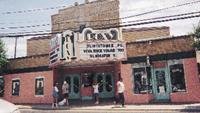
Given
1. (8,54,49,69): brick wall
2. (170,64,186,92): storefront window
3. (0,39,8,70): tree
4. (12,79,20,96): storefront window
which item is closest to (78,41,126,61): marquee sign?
(170,64,186,92): storefront window

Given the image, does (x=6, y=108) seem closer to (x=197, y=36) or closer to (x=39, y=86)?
(x=197, y=36)

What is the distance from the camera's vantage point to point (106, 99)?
28.1m

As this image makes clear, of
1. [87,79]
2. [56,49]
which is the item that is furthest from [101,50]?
[87,79]

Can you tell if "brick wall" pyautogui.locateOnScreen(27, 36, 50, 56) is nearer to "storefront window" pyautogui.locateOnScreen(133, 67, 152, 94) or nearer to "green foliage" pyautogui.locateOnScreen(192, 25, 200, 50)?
"storefront window" pyautogui.locateOnScreen(133, 67, 152, 94)

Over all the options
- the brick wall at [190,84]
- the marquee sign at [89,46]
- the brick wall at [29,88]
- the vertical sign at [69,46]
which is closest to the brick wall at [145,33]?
the brick wall at [29,88]

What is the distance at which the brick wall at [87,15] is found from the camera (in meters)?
30.7

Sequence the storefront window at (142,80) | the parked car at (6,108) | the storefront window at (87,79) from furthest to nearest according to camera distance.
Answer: the storefront window at (87,79) < the storefront window at (142,80) < the parked car at (6,108)

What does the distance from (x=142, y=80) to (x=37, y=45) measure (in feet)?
75.0

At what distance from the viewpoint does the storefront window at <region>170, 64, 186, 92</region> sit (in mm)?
23269

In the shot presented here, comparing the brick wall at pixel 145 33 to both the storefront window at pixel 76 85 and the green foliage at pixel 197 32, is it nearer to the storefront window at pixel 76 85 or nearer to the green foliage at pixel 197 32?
the storefront window at pixel 76 85

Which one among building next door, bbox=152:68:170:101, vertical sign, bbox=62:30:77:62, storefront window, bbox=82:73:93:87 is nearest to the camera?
vertical sign, bbox=62:30:77:62

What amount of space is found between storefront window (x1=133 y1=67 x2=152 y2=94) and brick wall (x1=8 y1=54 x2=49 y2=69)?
8.86 metres

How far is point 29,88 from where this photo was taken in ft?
98.5

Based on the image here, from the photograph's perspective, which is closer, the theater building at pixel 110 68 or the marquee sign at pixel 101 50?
the theater building at pixel 110 68
